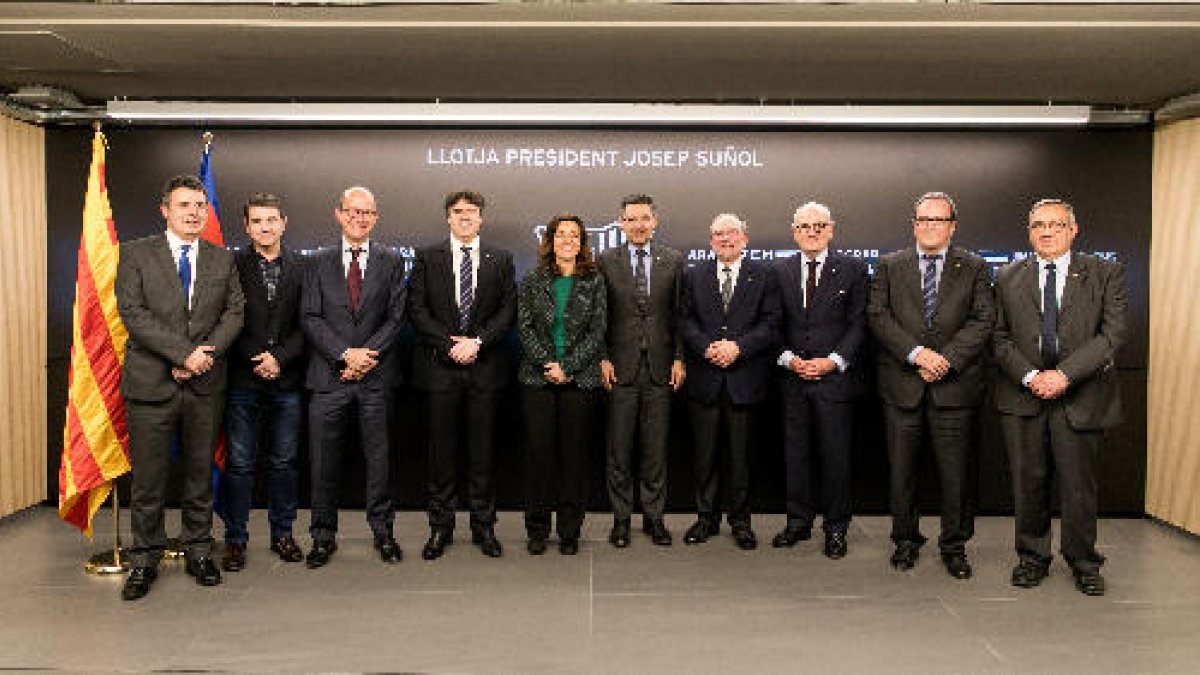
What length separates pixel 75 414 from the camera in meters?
5.27

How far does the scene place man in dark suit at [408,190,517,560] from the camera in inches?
222

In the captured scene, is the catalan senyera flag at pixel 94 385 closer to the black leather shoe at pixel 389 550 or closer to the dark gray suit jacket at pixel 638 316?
the black leather shoe at pixel 389 550

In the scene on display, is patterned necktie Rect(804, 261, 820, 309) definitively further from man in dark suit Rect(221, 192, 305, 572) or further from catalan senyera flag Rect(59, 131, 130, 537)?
catalan senyera flag Rect(59, 131, 130, 537)

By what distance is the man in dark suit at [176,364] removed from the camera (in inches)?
195

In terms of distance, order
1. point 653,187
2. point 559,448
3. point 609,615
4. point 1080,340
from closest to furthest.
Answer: point 609,615
point 1080,340
point 559,448
point 653,187

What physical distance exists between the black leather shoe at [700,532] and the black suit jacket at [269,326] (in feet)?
7.83

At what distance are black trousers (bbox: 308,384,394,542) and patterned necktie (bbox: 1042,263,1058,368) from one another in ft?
11.2

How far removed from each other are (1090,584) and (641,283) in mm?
2774

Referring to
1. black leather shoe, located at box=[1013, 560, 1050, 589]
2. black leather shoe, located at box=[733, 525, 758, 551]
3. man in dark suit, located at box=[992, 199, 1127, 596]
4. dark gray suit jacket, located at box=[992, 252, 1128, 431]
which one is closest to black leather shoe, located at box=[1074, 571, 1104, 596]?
man in dark suit, located at box=[992, 199, 1127, 596]

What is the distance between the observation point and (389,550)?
5.55 metres

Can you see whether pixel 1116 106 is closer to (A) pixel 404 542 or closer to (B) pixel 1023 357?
(B) pixel 1023 357

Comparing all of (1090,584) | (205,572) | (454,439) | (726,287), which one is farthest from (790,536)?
(205,572)

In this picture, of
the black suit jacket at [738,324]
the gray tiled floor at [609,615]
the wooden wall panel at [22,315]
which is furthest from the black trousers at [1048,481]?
the wooden wall panel at [22,315]

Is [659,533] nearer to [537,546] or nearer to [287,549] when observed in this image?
[537,546]
